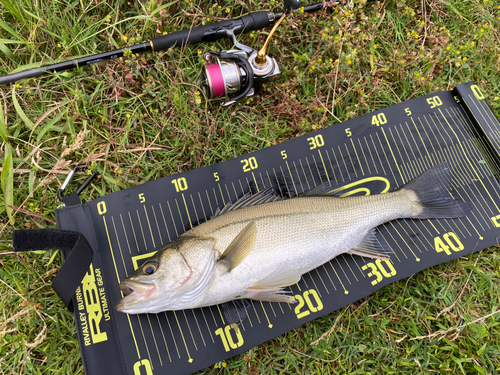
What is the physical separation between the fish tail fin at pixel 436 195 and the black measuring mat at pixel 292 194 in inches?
4.1

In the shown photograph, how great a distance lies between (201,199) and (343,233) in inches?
52.8

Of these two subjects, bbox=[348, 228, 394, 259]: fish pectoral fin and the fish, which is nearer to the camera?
the fish

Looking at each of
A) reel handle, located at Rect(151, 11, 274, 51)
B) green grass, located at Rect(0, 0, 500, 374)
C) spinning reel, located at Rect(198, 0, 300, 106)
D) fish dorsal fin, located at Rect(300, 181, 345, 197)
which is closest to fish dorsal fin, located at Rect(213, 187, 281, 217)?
fish dorsal fin, located at Rect(300, 181, 345, 197)

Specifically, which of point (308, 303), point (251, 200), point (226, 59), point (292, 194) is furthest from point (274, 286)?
point (226, 59)

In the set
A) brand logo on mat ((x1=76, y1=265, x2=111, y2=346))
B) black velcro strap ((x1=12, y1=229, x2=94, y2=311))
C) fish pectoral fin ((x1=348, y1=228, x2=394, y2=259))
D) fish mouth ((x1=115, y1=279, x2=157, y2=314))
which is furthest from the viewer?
fish pectoral fin ((x1=348, y1=228, x2=394, y2=259))

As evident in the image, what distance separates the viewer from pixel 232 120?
3.34m

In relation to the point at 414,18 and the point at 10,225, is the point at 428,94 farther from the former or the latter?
the point at 10,225

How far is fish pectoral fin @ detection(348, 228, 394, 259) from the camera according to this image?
9.32ft

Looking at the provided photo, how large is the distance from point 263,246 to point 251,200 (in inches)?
19.1

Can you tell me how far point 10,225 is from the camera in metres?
2.92

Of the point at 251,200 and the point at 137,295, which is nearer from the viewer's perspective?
the point at 137,295

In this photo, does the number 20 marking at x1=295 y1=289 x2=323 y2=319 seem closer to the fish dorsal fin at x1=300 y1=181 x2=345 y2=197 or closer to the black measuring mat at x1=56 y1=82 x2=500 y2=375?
the black measuring mat at x1=56 y1=82 x2=500 y2=375

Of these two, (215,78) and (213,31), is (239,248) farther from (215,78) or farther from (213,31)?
(213,31)

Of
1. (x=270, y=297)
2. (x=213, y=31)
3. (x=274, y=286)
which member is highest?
(x=213, y=31)
